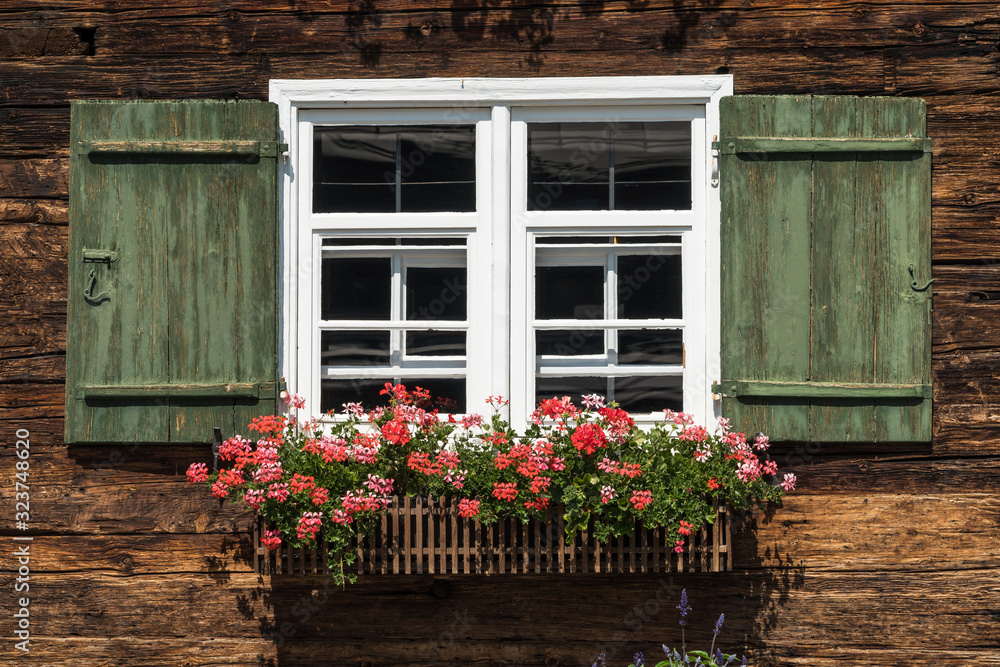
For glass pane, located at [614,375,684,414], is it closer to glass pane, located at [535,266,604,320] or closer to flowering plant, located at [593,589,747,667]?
glass pane, located at [535,266,604,320]

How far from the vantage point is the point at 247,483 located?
9.68 ft

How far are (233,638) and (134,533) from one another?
60cm

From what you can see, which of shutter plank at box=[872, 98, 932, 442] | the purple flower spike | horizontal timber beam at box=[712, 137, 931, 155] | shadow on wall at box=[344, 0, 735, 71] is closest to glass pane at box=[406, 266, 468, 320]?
shadow on wall at box=[344, 0, 735, 71]

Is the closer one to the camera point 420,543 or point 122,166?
point 420,543

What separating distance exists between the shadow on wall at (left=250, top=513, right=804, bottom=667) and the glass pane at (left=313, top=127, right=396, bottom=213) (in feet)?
5.09

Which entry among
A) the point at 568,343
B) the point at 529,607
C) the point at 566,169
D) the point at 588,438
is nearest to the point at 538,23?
the point at 566,169

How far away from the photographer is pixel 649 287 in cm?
337

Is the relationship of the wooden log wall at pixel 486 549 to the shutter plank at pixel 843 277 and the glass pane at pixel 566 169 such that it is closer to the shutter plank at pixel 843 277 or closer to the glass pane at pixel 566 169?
the shutter plank at pixel 843 277

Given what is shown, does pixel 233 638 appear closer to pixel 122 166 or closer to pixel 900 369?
pixel 122 166

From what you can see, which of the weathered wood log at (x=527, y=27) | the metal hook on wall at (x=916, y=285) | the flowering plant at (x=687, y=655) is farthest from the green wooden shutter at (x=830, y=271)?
the flowering plant at (x=687, y=655)

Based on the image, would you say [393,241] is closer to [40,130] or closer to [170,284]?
[170,284]

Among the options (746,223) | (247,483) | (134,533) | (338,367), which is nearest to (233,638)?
(134,533)

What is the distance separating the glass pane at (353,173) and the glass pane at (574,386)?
1.00 metres

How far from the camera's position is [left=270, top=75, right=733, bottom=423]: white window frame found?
10.7 feet
